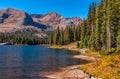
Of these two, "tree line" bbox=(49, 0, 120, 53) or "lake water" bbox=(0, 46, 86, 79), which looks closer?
"lake water" bbox=(0, 46, 86, 79)

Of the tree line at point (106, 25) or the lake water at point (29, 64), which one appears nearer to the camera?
the lake water at point (29, 64)

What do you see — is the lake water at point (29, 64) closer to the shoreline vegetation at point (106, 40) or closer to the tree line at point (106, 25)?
the shoreline vegetation at point (106, 40)

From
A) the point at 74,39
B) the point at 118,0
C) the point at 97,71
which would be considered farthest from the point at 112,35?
the point at 74,39

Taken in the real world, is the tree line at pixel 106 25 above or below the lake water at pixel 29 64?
above

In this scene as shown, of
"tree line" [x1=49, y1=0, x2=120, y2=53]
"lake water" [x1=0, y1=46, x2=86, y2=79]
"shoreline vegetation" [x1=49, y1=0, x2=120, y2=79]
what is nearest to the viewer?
"shoreline vegetation" [x1=49, y1=0, x2=120, y2=79]

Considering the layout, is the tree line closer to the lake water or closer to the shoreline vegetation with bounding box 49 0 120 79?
the shoreline vegetation with bounding box 49 0 120 79

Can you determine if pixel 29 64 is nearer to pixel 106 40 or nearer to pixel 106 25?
pixel 106 25

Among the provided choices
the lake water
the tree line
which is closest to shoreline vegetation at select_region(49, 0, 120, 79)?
the tree line

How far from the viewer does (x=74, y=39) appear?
544 feet

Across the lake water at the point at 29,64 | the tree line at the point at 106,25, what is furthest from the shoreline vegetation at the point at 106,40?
the lake water at the point at 29,64

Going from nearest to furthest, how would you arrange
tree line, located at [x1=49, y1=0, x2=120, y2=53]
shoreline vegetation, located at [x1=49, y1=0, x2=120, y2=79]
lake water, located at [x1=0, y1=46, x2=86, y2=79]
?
shoreline vegetation, located at [x1=49, y1=0, x2=120, y2=79], lake water, located at [x1=0, y1=46, x2=86, y2=79], tree line, located at [x1=49, y1=0, x2=120, y2=53]

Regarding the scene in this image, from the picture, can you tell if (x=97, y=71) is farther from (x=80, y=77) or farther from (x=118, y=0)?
(x=118, y=0)

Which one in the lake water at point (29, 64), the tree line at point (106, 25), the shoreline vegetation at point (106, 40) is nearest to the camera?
the shoreline vegetation at point (106, 40)

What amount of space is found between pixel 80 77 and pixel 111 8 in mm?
36350
